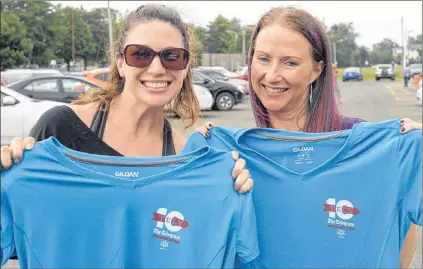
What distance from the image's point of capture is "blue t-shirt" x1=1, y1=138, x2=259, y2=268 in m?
2.29

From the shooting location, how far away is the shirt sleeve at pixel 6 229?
2297 mm

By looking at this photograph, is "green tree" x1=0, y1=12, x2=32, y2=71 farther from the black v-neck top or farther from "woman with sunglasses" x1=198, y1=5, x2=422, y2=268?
"woman with sunglasses" x1=198, y1=5, x2=422, y2=268

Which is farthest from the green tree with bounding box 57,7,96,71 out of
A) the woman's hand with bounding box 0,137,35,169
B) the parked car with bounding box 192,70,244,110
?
the woman's hand with bounding box 0,137,35,169

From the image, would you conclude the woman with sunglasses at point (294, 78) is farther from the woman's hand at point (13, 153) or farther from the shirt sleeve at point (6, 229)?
the shirt sleeve at point (6, 229)

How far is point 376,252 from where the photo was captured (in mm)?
2387

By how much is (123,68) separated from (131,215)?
785 mm

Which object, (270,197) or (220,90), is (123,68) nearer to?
(270,197)

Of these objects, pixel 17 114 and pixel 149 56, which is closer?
pixel 149 56

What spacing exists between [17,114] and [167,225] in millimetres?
9265

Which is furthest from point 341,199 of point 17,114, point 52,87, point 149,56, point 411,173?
point 52,87

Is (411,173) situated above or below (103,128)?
below

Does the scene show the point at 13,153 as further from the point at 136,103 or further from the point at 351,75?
the point at 351,75

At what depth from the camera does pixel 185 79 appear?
121 inches

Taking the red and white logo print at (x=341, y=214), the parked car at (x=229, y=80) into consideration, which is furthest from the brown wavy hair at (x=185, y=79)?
the parked car at (x=229, y=80)
